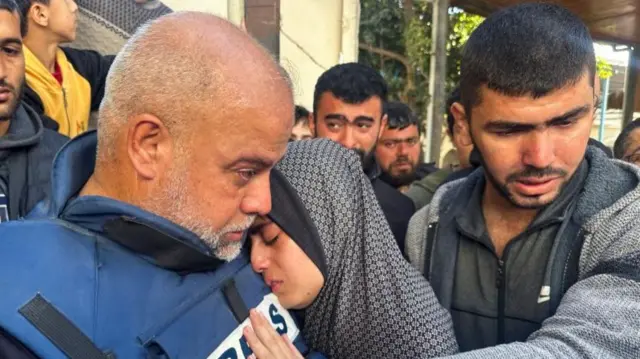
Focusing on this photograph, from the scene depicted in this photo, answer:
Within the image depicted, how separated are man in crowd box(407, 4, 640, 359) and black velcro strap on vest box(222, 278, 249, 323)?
58cm

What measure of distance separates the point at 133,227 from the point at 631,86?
11.6 metres

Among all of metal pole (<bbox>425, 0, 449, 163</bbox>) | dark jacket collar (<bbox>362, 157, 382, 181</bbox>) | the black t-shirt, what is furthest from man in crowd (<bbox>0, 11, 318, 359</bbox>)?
metal pole (<bbox>425, 0, 449, 163</bbox>)

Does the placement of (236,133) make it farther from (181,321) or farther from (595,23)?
(595,23)

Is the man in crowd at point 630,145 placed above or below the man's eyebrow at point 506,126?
below

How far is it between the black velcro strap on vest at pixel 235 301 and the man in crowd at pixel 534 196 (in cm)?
58

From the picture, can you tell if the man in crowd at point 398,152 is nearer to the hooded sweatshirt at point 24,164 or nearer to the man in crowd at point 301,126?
the man in crowd at point 301,126

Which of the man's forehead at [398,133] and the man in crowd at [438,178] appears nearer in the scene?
the man in crowd at [438,178]

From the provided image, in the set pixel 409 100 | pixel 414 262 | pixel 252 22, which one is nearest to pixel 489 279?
pixel 414 262

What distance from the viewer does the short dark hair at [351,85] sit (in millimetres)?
3439

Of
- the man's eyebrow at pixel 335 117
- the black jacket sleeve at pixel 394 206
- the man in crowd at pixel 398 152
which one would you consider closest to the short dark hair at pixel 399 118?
the man in crowd at pixel 398 152

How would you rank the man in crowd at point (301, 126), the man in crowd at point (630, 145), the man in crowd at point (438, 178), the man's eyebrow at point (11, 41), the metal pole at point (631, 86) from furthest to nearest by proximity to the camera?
the metal pole at point (631, 86) → the man in crowd at point (301, 126) → the man in crowd at point (630, 145) → the man in crowd at point (438, 178) → the man's eyebrow at point (11, 41)

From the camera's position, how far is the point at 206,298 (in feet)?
4.58

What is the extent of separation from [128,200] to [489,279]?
3.15 ft

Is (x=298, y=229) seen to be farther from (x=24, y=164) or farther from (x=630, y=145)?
(x=630, y=145)
